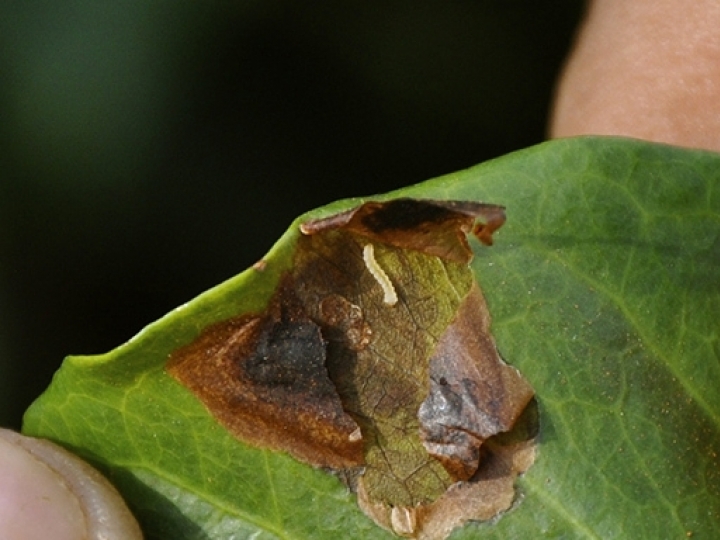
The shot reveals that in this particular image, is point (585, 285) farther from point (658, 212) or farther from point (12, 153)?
point (12, 153)

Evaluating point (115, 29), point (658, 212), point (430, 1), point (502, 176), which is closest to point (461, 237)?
point (502, 176)

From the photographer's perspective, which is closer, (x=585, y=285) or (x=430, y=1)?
(x=585, y=285)

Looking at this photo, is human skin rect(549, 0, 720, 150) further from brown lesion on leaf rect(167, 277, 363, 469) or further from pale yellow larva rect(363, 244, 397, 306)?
brown lesion on leaf rect(167, 277, 363, 469)

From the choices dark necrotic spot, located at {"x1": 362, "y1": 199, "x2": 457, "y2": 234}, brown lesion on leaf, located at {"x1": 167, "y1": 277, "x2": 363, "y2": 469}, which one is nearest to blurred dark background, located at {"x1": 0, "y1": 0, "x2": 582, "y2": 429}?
brown lesion on leaf, located at {"x1": 167, "y1": 277, "x2": 363, "y2": 469}

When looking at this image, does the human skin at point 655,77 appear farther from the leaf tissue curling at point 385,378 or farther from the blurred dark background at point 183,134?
the leaf tissue curling at point 385,378

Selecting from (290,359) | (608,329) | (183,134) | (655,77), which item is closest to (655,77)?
(655,77)

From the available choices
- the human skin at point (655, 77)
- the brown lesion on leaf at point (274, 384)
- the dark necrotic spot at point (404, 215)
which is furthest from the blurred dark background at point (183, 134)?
the dark necrotic spot at point (404, 215)

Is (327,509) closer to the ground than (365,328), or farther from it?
closer to the ground
